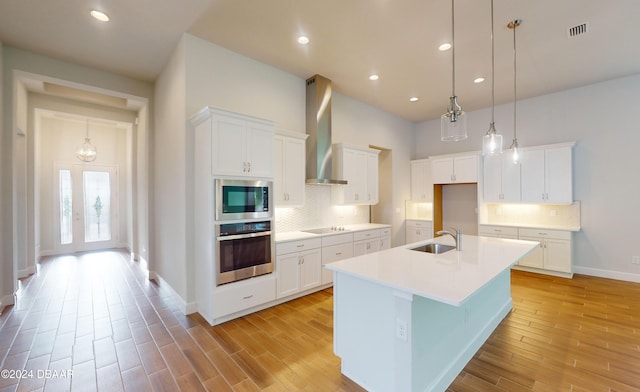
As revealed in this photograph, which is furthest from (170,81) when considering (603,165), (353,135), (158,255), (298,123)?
(603,165)

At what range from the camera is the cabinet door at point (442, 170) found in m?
6.09

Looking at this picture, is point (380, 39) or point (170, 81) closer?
point (380, 39)

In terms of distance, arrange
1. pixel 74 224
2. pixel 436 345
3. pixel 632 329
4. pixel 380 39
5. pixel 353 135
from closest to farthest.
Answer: pixel 436 345 → pixel 632 329 → pixel 380 39 → pixel 353 135 → pixel 74 224

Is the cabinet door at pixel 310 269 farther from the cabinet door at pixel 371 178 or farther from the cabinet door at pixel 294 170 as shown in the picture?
the cabinet door at pixel 371 178

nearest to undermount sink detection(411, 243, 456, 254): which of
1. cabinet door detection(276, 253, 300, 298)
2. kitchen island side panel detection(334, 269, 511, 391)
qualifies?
kitchen island side panel detection(334, 269, 511, 391)

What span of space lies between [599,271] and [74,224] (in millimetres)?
11631

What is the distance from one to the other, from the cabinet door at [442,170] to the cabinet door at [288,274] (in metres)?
4.14

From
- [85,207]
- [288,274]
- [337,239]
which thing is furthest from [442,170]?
[85,207]

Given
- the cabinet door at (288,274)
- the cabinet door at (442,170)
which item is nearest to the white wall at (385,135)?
the cabinet door at (442,170)

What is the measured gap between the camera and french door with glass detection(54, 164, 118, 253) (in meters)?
6.75

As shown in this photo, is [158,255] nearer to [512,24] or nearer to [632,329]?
[512,24]

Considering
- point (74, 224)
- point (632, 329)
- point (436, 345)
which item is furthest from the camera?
point (74, 224)

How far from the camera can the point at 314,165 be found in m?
4.45

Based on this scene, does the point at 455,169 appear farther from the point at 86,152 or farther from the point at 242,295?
the point at 86,152
